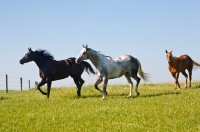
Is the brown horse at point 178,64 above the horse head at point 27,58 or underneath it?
underneath

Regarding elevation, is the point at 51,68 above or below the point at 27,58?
below

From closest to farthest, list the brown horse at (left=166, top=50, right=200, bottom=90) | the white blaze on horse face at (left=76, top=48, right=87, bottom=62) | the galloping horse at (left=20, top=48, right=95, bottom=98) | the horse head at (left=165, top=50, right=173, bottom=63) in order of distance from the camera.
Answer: the white blaze on horse face at (left=76, top=48, right=87, bottom=62) < the galloping horse at (left=20, top=48, right=95, bottom=98) < the horse head at (left=165, top=50, right=173, bottom=63) < the brown horse at (left=166, top=50, right=200, bottom=90)

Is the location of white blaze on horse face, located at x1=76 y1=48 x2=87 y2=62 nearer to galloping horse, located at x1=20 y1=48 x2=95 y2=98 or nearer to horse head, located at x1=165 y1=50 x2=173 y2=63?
galloping horse, located at x1=20 y1=48 x2=95 y2=98

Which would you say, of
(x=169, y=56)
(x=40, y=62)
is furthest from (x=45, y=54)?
(x=169, y=56)

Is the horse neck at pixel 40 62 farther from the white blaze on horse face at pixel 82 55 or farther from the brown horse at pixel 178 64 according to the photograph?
the brown horse at pixel 178 64

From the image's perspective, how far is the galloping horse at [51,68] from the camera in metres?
18.0

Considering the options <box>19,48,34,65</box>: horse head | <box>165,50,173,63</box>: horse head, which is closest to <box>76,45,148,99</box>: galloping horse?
<box>19,48,34,65</box>: horse head

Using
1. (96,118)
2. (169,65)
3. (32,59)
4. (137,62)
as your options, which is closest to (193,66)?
(169,65)

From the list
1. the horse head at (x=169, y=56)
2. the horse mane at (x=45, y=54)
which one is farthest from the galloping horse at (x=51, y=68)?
the horse head at (x=169, y=56)

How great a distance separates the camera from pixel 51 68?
59.2 feet

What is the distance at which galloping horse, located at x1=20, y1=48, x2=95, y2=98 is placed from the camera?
18.0 meters

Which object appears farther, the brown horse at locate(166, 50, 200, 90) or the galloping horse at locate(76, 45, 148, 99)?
the brown horse at locate(166, 50, 200, 90)

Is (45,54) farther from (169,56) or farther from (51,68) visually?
(169,56)

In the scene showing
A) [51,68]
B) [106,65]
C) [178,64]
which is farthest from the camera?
[178,64]
